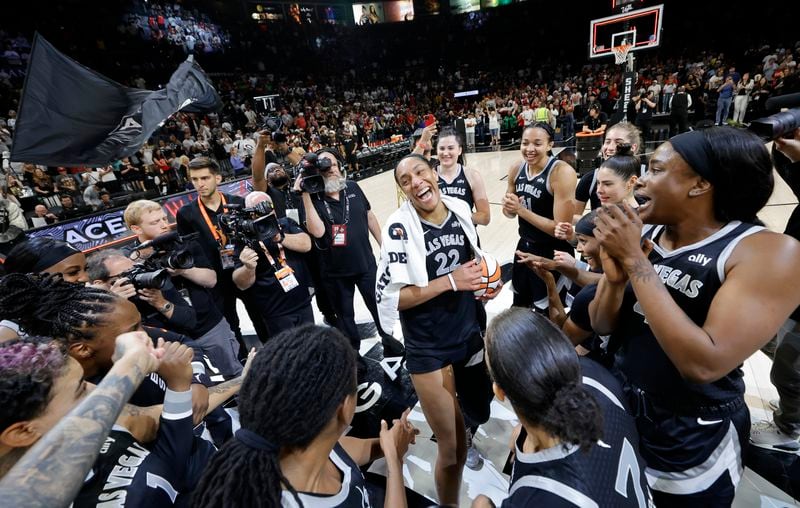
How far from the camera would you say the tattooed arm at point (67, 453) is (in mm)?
796

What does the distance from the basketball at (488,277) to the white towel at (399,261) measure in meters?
0.32

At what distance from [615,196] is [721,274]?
1543 millimetres

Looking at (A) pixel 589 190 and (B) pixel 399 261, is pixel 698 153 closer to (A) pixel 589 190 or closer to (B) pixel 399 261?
(B) pixel 399 261

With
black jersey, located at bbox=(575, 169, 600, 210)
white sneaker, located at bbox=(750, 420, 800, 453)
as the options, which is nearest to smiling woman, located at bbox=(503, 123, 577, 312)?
black jersey, located at bbox=(575, 169, 600, 210)

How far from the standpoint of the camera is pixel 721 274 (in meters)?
1.21

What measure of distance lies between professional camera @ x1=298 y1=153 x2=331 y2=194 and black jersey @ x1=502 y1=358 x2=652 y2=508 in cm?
249

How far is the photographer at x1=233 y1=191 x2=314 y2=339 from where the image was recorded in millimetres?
2791

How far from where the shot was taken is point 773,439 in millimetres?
2193

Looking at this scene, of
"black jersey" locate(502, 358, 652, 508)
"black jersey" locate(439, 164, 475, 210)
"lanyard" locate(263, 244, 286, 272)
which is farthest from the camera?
"black jersey" locate(439, 164, 475, 210)

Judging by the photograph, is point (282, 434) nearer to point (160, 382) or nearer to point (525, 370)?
point (525, 370)

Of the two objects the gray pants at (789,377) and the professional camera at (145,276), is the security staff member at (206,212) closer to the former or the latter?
the professional camera at (145,276)

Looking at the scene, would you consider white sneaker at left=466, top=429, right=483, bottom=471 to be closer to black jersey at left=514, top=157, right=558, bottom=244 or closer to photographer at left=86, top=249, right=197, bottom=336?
black jersey at left=514, top=157, right=558, bottom=244

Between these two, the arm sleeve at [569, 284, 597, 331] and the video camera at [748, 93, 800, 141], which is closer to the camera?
the video camera at [748, 93, 800, 141]

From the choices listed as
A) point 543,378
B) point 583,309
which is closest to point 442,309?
point 583,309
